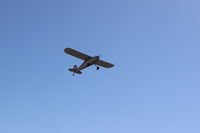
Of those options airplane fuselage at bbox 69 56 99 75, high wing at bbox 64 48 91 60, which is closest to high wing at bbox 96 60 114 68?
airplane fuselage at bbox 69 56 99 75

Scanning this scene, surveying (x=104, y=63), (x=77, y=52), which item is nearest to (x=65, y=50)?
(x=77, y=52)

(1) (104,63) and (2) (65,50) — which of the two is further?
(1) (104,63)

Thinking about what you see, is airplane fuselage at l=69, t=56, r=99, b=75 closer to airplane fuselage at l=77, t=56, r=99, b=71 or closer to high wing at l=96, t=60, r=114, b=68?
airplane fuselage at l=77, t=56, r=99, b=71

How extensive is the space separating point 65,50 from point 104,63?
9477 mm

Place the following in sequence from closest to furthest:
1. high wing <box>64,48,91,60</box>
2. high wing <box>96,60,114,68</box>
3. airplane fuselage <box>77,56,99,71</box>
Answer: airplane fuselage <box>77,56,99,71</box> < high wing <box>64,48,91,60</box> < high wing <box>96,60,114,68</box>

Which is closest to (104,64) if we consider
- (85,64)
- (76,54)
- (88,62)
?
(85,64)

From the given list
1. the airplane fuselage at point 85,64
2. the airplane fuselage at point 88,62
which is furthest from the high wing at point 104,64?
the airplane fuselage at point 88,62

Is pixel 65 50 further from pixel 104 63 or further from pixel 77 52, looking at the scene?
pixel 104 63

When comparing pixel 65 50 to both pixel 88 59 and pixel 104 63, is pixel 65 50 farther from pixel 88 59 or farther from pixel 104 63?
pixel 104 63

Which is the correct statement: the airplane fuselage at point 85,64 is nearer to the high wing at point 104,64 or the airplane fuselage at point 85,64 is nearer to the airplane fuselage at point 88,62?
the airplane fuselage at point 88,62

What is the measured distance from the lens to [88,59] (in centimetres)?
6444

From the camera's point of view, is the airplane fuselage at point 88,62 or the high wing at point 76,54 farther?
the high wing at point 76,54

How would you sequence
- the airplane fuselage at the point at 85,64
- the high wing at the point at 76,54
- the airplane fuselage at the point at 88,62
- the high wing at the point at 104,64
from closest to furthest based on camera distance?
the airplane fuselage at the point at 88,62 → the airplane fuselage at the point at 85,64 → the high wing at the point at 76,54 → the high wing at the point at 104,64

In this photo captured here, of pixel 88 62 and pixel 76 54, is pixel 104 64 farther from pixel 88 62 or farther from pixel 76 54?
pixel 76 54
